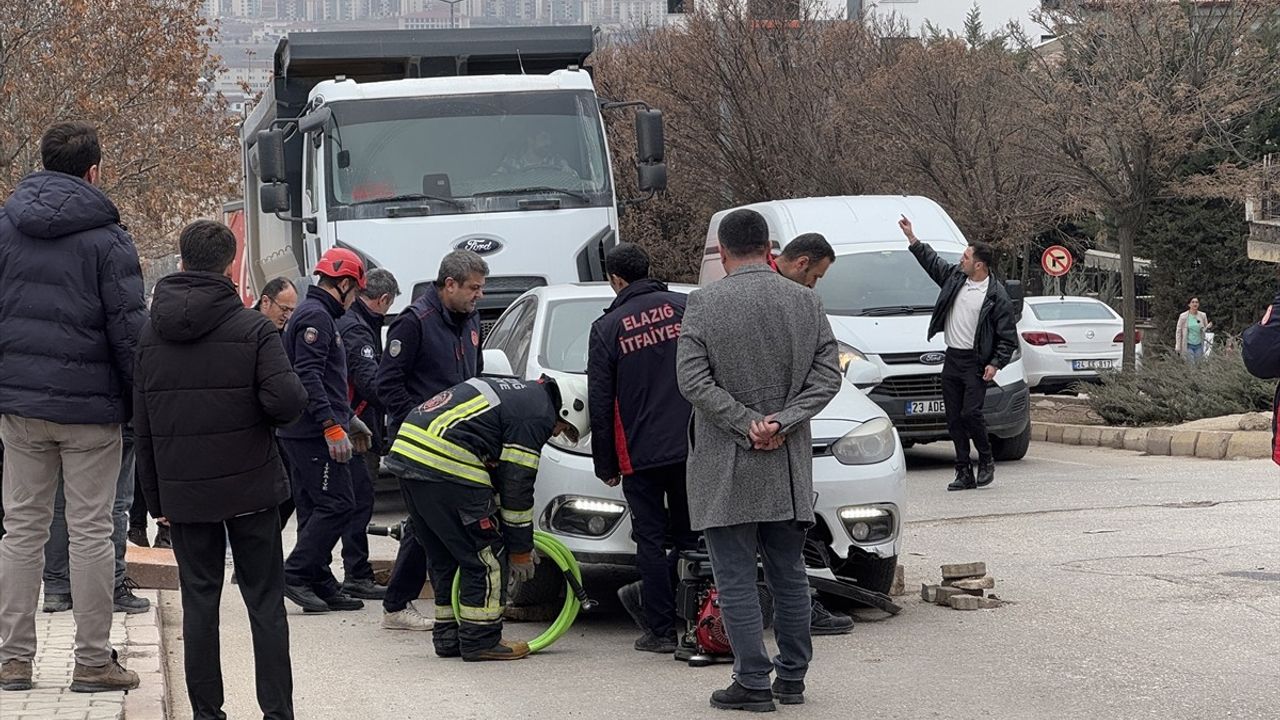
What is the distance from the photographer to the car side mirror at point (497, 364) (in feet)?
31.4

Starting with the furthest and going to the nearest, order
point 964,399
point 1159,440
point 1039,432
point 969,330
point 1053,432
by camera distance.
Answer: point 1039,432 → point 1053,432 → point 1159,440 → point 964,399 → point 969,330

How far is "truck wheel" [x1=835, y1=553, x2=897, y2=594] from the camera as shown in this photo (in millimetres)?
8531

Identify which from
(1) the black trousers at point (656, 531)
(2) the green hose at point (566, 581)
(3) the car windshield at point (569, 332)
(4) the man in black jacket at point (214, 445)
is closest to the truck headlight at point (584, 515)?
(2) the green hose at point (566, 581)

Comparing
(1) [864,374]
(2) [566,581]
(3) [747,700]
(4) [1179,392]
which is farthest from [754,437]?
(4) [1179,392]

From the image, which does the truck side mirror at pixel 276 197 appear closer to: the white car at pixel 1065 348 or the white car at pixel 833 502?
the white car at pixel 833 502

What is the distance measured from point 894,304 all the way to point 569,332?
250 inches

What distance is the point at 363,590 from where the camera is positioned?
9.53m

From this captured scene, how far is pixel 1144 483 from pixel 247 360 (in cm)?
958

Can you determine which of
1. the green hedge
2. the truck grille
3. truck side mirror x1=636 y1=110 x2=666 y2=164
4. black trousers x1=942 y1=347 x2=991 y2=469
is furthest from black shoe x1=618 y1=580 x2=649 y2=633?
the green hedge

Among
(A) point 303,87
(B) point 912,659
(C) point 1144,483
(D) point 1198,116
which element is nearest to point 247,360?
(B) point 912,659

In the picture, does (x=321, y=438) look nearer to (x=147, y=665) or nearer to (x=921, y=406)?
(x=147, y=665)

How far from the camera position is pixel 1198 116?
23266 mm

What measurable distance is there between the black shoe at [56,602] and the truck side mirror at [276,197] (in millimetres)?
7445

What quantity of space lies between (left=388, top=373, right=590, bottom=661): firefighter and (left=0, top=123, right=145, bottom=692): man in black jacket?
140 centimetres
